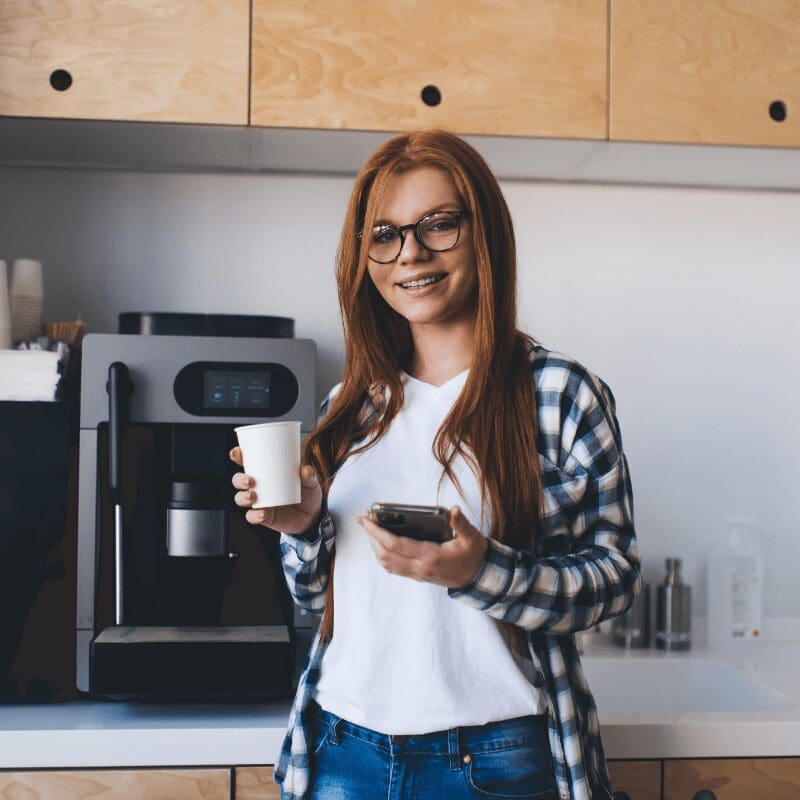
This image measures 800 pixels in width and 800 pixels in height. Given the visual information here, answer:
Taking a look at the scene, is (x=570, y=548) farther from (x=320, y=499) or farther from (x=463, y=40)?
(x=463, y=40)

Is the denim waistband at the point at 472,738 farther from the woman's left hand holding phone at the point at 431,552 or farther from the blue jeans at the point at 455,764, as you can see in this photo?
the woman's left hand holding phone at the point at 431,552

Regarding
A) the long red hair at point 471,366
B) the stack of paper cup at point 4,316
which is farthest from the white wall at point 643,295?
the long red hair at point 471,366

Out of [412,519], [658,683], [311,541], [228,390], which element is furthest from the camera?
[658,683]

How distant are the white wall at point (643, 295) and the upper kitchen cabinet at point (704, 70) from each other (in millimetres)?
326

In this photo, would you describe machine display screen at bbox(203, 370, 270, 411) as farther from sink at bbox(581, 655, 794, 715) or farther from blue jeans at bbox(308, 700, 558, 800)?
sink at bbox(581, 655, 794, 715)

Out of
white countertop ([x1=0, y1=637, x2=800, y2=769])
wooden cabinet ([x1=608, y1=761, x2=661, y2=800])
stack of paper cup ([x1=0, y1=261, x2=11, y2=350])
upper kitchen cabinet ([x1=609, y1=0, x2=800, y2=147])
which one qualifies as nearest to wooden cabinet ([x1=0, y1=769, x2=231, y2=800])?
white countertop ([x1=0, y1=637, x2=800, y2=769])

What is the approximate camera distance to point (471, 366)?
1107 millimetres

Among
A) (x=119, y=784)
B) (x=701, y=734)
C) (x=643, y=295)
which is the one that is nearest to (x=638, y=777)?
(x=701, y=734)

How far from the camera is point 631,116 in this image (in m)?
1.59

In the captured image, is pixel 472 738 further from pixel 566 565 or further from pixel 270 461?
pixel 270 461

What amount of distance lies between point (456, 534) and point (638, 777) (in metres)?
0.62

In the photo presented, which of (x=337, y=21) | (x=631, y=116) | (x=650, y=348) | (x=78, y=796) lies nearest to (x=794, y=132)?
(x=631, y=116)

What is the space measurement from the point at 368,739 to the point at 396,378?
400mm

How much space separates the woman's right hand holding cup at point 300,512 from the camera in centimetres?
106
